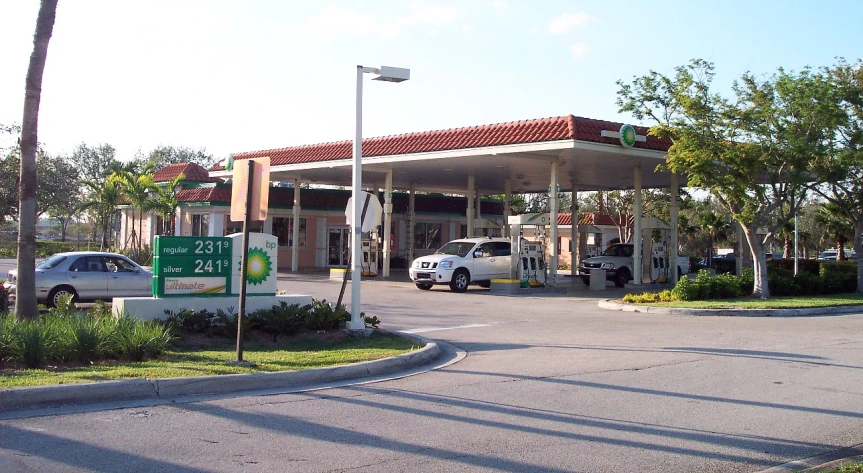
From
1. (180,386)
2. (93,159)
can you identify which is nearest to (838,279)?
(180,386)

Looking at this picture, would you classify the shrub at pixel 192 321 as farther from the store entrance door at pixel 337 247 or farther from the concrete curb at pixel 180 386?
the store entrance door at pixel 337 247

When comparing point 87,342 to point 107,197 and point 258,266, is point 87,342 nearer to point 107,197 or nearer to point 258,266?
point 258,266

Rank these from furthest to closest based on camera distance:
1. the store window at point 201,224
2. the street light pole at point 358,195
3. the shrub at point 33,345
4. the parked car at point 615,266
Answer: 1. the store window at point 201,224
2. the parked car at point 615,266
3. the street light pole at point 358,195
4. the shrub at point 33,345

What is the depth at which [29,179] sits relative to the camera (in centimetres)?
1179

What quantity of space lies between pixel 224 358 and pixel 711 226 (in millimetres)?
40080

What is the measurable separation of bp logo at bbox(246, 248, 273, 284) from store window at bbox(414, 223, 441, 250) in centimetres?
3016

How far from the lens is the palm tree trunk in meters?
11.8

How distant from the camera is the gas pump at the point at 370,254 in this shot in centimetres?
3434

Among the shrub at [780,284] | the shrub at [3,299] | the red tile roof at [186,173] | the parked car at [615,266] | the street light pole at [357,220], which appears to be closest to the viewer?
the street light pole at [357,220]

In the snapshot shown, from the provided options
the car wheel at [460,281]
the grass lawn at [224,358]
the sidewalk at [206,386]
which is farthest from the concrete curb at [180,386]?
the car wheel at [460,281]

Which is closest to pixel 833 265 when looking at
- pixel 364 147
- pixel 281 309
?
pixel 364 147

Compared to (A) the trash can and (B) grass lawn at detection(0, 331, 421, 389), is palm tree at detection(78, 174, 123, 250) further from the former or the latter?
(B) grass lawn at detection(0, 331, 421, 389)

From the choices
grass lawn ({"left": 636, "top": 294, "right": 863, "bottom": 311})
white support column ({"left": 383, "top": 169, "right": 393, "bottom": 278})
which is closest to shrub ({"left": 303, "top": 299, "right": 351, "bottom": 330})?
grass lawn ({"left": 636, "top": 294, "right": 863, "bottom": 311})

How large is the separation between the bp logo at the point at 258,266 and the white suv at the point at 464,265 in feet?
40.2
